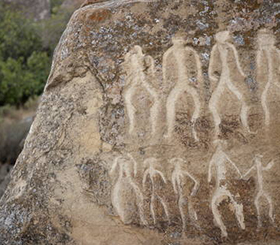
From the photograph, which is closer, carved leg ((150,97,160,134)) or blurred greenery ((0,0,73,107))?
carved leg ((150,97,160,134))

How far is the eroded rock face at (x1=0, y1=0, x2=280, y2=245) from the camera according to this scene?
2.41 meters

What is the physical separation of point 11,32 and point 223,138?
928cm

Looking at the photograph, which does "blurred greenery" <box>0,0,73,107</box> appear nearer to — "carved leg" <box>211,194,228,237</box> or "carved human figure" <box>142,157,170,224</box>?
"carved human figure" <box>142,157,170,224</box>

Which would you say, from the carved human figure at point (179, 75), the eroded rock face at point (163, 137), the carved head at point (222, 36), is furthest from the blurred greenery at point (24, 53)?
the carved head at point (222, 36)

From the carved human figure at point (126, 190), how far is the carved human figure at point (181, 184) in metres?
0.19

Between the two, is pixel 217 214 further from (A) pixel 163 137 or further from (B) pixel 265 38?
(B) pixel 265 38

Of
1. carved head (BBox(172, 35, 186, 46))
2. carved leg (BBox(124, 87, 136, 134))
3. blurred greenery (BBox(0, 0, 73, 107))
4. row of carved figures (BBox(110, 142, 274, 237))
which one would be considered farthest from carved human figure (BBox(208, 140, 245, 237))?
blurred greenery (BBox(0, 0, 73, 107))

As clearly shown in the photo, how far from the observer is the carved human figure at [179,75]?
8.05ft

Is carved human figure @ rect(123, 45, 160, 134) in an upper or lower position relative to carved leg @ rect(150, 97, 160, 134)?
upper

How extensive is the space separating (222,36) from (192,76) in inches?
10.2

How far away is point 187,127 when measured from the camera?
96.3 inches

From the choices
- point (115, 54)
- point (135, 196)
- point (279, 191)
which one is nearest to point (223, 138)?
point (279, 191)

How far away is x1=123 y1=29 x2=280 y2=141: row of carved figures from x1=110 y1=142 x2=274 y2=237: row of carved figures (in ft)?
0.52

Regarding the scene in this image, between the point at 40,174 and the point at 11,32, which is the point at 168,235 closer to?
the point at 40,174
